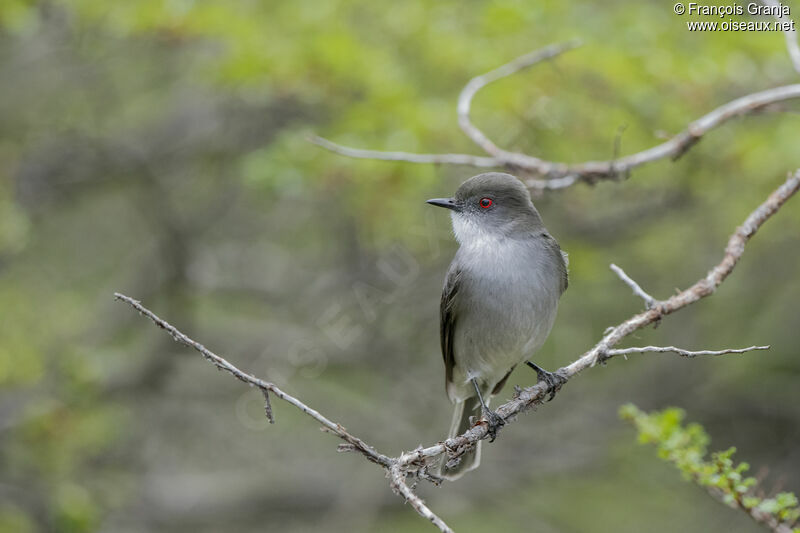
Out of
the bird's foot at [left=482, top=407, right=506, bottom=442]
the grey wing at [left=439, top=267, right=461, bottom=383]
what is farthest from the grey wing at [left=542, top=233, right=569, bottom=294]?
the bird's foot at [left=482, top=407, right=506, bottom=442]

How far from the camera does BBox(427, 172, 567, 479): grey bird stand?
4551 millimetres

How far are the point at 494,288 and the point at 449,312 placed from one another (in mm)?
430

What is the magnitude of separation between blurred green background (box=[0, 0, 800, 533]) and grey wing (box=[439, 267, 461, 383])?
2.07 metres

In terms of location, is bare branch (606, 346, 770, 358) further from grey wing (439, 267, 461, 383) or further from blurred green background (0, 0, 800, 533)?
blurred green background (0, 0, 800, 533)

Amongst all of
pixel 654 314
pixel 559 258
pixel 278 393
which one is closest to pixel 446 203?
pixel 559 258

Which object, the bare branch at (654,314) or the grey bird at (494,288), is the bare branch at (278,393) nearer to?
the bare branch at (654,314)

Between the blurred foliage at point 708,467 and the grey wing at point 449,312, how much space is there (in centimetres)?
120

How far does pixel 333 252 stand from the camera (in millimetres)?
9734

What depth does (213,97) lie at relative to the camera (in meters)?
8.77

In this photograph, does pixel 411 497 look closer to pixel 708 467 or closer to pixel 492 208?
pixel 708 467

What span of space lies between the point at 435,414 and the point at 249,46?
13.5 feet

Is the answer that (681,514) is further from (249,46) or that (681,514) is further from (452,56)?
(249,46)

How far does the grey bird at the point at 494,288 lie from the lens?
14.9 ft

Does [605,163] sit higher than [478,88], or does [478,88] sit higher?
[478,88]
